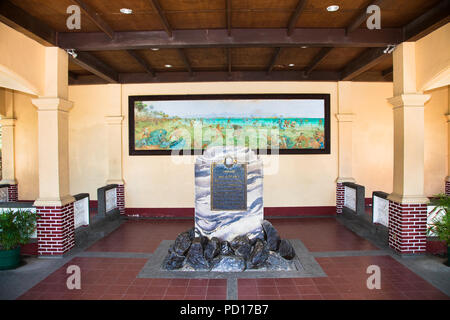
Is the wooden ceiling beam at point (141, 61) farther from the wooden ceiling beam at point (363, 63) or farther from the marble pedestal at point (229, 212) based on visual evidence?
the wooden ceiling beam at point (363, 63)

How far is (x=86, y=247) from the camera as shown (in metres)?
5.75

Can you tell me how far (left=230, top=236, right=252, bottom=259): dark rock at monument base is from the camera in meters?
4.78

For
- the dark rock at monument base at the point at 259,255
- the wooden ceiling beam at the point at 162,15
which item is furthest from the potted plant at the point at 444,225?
the wooden ceiling beam at the point at 162,15

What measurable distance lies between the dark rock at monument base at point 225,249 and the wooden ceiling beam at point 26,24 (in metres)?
4.85

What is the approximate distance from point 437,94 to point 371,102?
2.10 m

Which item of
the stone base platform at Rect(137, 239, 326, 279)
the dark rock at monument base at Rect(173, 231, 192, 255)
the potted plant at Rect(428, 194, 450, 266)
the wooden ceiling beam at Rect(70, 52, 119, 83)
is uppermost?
the wooden ceiling beam at Rect(70, 52, 119, 83)

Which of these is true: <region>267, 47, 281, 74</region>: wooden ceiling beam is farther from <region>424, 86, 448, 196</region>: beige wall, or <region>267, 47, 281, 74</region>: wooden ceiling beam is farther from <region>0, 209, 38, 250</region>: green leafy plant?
<region>0, 209, 38, 250</region>: green leafy plant

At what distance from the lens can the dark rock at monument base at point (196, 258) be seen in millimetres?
4590

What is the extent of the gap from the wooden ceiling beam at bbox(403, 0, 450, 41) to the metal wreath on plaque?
3841 mm

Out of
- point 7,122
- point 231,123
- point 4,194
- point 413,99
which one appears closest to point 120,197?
point 4,194

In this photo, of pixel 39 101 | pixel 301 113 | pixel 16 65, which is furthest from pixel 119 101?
pixel 301 113

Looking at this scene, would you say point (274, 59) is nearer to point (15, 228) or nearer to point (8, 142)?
point (15, 228)

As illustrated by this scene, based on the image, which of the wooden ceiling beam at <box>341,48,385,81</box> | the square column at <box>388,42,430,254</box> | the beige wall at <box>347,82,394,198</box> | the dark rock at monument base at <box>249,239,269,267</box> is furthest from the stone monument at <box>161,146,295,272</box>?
the beige wall at <box>347,82,394,198</box>

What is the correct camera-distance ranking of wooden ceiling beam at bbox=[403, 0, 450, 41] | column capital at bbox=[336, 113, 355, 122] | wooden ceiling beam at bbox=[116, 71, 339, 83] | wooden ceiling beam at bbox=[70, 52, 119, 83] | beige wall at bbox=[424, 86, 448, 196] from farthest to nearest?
beige wall at bbox=[424, 86, 448, 196]
column capital at bbox=[336, 113, 355, 122]
wooden ceiling beam at bbox=[116, 71, 339, 83]
wooden ceiling beam at bbox=[70, 52, 119, 83]
wooden ceiling beam at bbox=[403, 0, 450, 41]
